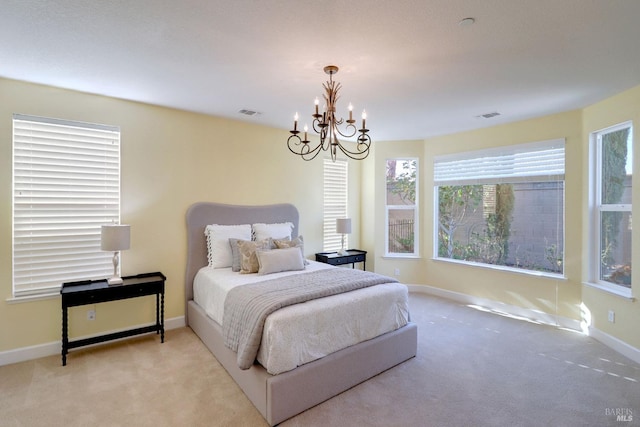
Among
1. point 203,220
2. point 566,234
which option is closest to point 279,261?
point 203,220

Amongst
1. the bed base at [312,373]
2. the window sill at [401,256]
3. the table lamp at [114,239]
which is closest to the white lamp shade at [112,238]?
the table lamp at [114,239]

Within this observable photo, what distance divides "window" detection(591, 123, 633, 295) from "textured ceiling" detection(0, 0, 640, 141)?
0.52m

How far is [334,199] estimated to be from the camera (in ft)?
18.1

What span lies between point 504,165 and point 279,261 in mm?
3465

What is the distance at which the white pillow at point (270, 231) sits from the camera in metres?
4.20

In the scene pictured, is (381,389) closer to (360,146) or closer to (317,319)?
(317,319)

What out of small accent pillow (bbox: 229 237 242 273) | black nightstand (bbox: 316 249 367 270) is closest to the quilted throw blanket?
small accent pillow (bbox: 229 237 242 273)

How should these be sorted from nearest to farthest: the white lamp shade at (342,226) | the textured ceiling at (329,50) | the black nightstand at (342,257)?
1. the textured ceiling at (329,50)
2. the black nightstand at (342,257)
3. the white lamp shade at (342,226)

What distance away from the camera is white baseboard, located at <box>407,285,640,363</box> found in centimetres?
317

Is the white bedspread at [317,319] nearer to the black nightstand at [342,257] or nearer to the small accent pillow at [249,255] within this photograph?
the small accent pillow at [249,255]

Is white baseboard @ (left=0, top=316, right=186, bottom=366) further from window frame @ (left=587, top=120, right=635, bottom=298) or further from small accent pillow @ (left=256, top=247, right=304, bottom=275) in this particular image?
window frame @ (left=587, top=120, right=635, bottom=298)

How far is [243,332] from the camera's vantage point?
94.3 inches

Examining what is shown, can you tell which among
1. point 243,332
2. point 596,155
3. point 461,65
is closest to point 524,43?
point 461,65

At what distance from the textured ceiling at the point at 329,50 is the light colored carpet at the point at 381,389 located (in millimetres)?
2670
